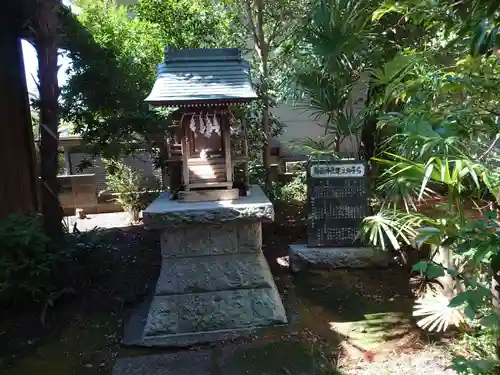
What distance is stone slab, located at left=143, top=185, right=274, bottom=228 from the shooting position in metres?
3.65

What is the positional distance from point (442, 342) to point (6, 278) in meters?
4.08

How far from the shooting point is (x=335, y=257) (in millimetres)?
4836

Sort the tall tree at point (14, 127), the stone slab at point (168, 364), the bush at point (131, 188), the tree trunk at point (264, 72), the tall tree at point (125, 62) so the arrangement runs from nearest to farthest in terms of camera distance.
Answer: the stone slab at point (168, 364) → the tall tree at point (125, 62) → the tall tree at point (14, 127) → the tree trunk at point (264, 72) → the bush at point (131, 188)

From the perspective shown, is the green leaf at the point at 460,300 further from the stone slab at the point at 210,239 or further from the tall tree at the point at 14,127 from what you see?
the tall tree at the point at 14,127

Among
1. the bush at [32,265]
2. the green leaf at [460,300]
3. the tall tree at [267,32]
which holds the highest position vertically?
the tall tree at [267,32]

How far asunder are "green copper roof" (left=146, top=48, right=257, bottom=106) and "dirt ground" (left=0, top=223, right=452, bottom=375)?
2282 millimetres

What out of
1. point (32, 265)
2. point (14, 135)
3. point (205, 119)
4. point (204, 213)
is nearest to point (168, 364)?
point (204, 213)

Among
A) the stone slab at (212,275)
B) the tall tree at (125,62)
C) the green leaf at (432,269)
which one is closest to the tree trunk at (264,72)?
the tall tree at (125,62)

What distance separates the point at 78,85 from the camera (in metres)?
4.59

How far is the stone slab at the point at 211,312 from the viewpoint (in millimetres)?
3771

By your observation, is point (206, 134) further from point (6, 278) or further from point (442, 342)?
point (442, 342)

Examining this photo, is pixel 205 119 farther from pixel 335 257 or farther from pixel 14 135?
pixel 14 135

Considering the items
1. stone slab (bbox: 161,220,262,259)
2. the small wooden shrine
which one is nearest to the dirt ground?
A: stone slab (bbox: 161,220,262,259)

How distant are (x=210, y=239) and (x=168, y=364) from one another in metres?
1.20
